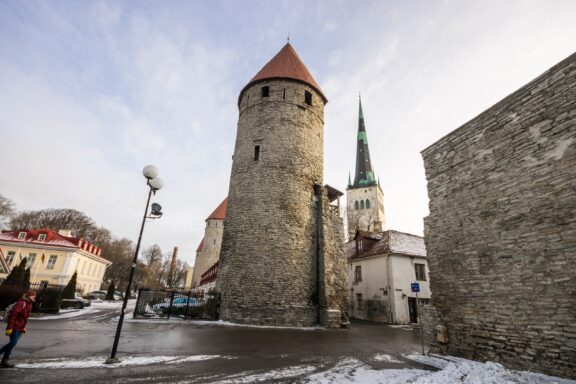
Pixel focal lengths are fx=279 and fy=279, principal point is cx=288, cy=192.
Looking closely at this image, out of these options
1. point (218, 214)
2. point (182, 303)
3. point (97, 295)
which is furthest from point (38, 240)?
point (182, 303)

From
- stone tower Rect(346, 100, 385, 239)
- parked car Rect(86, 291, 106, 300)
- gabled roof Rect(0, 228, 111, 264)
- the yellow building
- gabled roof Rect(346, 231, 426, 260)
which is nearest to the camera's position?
gabled roof Rect(346, 231, 426, 260)

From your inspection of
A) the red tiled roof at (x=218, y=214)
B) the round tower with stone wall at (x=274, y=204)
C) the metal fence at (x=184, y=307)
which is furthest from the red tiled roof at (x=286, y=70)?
the red tiled roof at (x=218, y=214)

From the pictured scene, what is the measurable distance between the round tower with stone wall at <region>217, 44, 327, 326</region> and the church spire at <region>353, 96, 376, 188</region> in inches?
1653

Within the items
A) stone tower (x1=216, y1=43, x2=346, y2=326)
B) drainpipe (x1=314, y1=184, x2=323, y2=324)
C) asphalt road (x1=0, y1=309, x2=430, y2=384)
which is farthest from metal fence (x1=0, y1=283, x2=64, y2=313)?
drainpipe (x1=314, y1=184, x2=323, y2=324)

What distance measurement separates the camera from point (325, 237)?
49.4 ft

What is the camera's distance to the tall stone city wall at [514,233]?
210 inches

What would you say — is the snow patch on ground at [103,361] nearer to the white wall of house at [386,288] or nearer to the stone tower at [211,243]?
the white wall of house at [386,288]

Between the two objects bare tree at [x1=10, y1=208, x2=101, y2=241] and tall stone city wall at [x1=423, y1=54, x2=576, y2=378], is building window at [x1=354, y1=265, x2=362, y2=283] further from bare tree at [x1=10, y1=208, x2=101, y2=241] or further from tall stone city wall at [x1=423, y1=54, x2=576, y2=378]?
bare tree at [x1=10, y1=208, x2=101, y2=241]

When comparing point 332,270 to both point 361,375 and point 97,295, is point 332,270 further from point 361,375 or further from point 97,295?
point 97,295

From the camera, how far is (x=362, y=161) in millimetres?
59781

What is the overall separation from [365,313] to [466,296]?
624 inches

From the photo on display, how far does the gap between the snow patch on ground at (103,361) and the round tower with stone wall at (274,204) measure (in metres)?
7.08

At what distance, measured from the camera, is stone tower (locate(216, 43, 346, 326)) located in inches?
523

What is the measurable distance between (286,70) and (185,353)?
1653 centimetres
